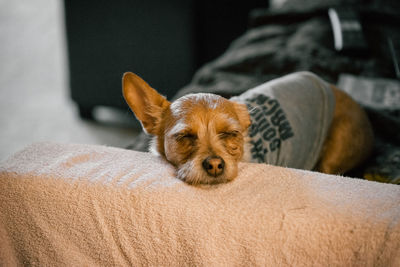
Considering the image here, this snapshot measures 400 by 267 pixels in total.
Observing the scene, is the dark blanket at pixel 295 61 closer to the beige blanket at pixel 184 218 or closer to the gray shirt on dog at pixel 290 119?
the gray shirt on dog at pixel 290 119

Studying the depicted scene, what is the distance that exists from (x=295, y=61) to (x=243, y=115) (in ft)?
5.86

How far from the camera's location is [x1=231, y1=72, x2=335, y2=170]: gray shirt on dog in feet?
7.29

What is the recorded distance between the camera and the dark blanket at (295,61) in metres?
2.93

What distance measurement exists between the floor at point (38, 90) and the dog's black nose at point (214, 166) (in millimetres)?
2129

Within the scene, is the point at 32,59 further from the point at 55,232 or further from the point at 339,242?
the point at 339,242

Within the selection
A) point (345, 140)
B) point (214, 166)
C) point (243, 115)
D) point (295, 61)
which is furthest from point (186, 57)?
point (214, 166)

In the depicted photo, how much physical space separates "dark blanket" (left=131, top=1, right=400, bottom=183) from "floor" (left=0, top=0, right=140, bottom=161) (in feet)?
4.34

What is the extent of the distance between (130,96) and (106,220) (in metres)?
0.96

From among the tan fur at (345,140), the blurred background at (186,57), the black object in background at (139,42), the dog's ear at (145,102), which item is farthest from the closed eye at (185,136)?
the black object in background at (139,42)

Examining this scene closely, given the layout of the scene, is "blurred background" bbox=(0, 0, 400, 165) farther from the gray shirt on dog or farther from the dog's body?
the gray shirt on dog

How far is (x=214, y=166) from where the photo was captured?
154 centimetres

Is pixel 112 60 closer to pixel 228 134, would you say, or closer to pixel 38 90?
pixel 38 90

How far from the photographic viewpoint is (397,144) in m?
2.71

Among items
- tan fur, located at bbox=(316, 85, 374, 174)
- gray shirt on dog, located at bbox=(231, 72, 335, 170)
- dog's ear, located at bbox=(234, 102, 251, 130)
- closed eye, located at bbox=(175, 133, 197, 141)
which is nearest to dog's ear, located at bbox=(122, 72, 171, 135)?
closed eye, located at bbox=(175, 133, 197, 141)
